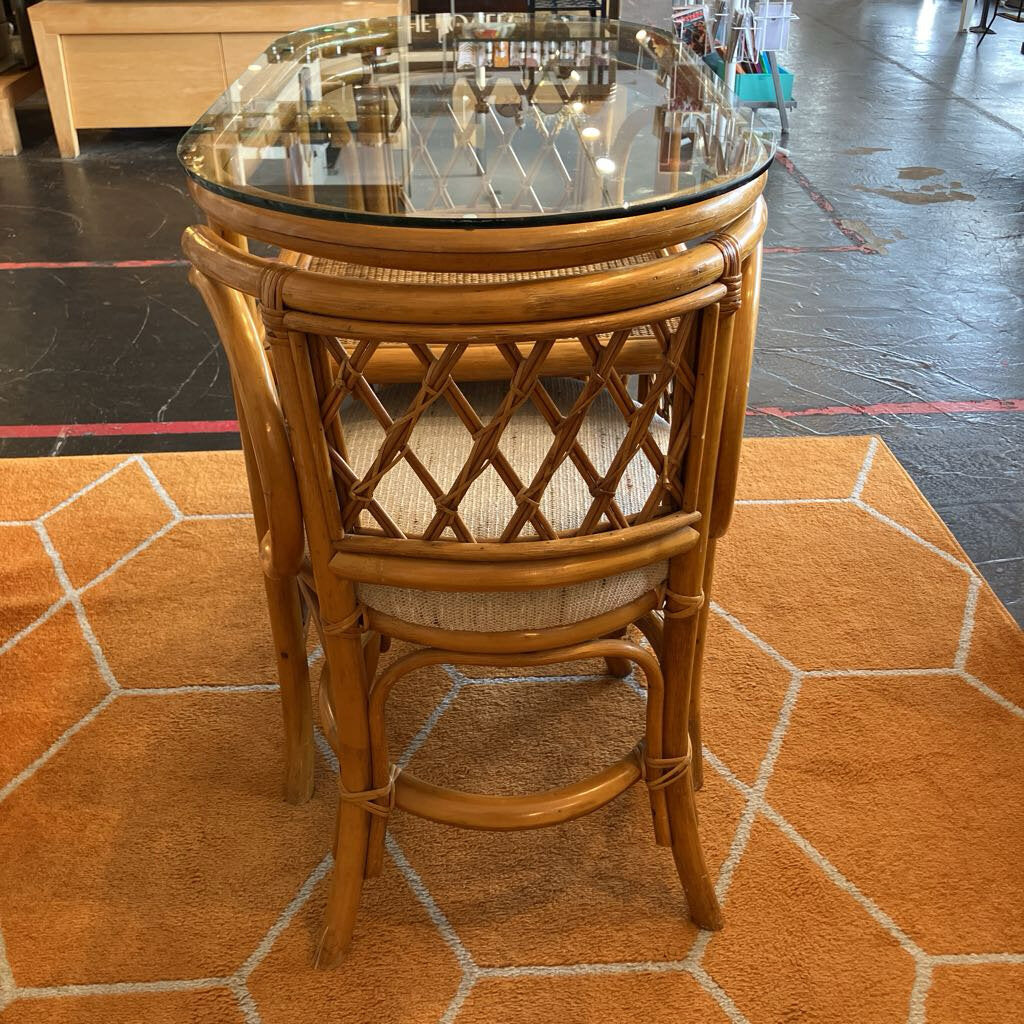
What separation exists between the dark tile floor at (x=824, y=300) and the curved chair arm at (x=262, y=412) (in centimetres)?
141

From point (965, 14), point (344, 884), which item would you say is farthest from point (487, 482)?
point (965, 14)

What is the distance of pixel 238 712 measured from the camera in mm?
1741

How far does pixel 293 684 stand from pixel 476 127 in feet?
2.60

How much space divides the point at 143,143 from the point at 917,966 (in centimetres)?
446

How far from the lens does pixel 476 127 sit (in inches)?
57.4

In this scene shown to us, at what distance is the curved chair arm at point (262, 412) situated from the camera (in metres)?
1.09

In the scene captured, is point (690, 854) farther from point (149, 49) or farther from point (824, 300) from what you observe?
point (149, 49)

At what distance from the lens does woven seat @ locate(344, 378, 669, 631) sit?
3.77 feet

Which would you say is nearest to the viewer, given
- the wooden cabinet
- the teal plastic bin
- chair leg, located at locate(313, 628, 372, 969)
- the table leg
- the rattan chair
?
the rattan chair

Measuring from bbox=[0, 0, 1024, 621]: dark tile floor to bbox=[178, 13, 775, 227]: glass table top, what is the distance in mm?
1049

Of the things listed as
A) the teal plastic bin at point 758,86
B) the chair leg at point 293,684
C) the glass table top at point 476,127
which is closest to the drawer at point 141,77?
the teal plastic bin at point 758,86

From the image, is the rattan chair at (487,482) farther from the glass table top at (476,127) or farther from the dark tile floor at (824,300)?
the dark tile floor at (824,300)

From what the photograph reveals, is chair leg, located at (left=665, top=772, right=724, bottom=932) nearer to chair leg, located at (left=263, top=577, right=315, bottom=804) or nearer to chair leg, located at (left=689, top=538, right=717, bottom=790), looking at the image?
chair leg, located at (left=689, top=538, right=717, bottom=790)

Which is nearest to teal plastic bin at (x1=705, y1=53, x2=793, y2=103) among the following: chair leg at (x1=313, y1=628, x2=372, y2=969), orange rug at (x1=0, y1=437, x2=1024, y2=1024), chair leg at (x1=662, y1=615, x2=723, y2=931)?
orange rug at (x1=0, y1=437, x2=1024, y2=1024)
